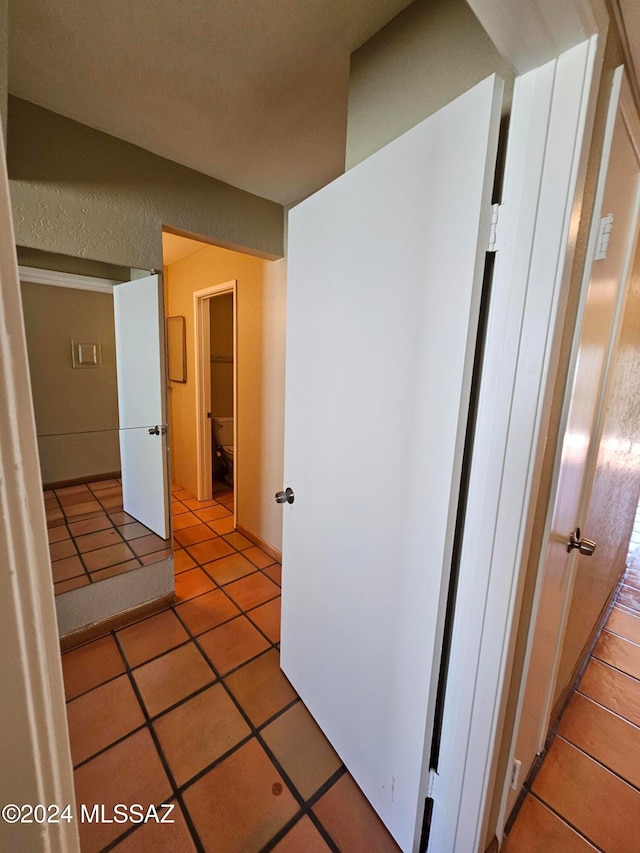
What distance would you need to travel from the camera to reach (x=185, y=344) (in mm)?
3252

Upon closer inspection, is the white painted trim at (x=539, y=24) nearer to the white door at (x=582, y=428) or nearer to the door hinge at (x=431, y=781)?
the white door at (x=582, y=428)

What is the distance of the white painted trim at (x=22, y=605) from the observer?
1.02 feet

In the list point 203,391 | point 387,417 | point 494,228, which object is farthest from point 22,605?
point 203,391

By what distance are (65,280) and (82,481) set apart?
3.16 ft

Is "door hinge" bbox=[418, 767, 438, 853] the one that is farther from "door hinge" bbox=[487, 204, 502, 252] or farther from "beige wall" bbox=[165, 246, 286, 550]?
"beige wall" bbox=[165, 246, 286, 550]

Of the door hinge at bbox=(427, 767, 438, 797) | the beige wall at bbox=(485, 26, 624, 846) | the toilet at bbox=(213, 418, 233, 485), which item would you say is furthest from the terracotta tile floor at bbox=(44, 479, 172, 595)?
the toilet at bbox=(213, 418, 233, 485)

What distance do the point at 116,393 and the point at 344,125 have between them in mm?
1619

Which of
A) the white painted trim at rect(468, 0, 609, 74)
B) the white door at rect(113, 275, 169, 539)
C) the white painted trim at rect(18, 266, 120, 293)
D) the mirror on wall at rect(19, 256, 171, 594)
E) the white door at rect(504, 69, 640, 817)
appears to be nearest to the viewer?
the white painted trim at rect(468, 0, 609, 74)

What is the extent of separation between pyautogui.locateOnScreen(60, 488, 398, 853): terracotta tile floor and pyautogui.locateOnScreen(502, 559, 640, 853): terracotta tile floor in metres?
0.50

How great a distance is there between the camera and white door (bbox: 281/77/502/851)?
0.76 m

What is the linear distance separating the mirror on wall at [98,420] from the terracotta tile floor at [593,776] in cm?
189

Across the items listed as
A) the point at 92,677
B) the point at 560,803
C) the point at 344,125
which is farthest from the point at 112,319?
the point at 560,803

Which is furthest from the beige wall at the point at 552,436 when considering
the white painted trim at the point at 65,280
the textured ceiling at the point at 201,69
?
the white painted trim at the point at 65,280

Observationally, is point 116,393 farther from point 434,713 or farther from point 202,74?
point 434,713
